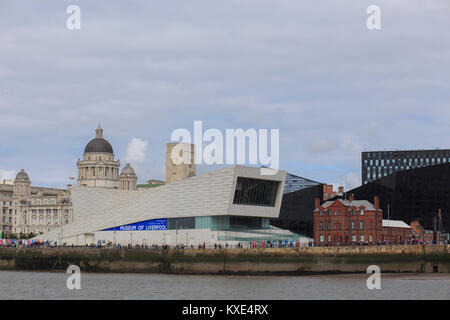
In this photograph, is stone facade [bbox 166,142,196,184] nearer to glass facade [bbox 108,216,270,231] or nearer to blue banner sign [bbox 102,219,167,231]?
blue banner sign [bbox 102,219,167,231]

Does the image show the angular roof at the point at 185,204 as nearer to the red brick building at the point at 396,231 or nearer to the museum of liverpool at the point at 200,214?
the museum of liverpool at the point at 200,214

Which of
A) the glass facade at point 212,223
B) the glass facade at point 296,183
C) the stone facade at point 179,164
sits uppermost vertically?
the stone facade at point 179,164

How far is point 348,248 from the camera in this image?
89.4 meters

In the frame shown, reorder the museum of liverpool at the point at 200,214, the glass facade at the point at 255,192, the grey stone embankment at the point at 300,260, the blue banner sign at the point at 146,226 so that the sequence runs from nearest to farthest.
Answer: the grey stone embankment at the point at 300,260 → the museum of liverpool at the point at 200,214 → the glass facade at the point at 255,192 → the blue banner sign at the point at 146,226

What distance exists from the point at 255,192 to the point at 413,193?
3094cm

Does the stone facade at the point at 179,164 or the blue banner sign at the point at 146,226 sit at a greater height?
the stone facade at the point at 179,164

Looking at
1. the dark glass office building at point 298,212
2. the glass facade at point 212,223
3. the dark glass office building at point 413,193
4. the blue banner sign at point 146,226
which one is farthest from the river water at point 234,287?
the dark glass office building at point 413,193

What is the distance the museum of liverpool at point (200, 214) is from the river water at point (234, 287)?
2784 cm

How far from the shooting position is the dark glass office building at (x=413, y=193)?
13125 centimetres

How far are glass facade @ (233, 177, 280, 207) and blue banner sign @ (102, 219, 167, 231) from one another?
474 inches

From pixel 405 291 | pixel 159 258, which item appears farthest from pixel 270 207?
pixel 405 291

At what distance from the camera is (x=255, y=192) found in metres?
116

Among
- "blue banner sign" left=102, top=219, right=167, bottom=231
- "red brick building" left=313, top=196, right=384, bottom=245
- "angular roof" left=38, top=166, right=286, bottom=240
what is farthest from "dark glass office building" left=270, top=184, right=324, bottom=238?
"blue banner sign" left=102, top=219, right=167, bottom=231

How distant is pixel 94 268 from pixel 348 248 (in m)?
30.7
